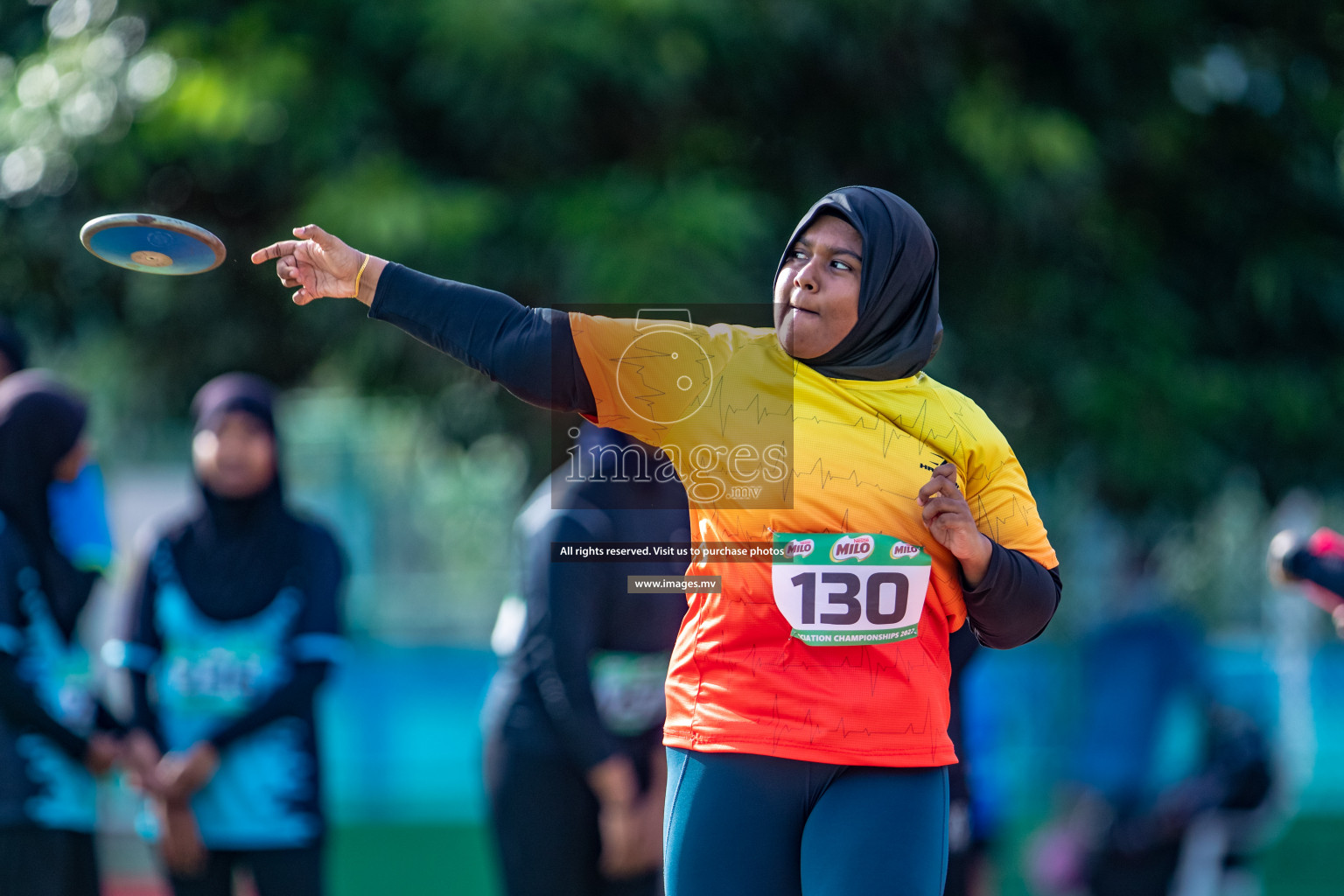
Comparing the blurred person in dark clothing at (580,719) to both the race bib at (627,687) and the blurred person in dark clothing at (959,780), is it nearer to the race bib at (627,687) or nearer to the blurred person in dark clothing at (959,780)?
the race bib at (627,687)

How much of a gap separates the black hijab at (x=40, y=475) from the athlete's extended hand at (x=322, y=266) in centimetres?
180

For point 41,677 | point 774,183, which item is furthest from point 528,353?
point 774,183

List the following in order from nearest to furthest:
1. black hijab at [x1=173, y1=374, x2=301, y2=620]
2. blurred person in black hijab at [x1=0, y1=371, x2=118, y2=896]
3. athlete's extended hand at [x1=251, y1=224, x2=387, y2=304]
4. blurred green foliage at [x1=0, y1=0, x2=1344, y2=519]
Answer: athlete's extended hand at [x1=251, y1=224, x2=387, y2=304] → blurred person in black hijab at [x1=0, y1=371, x2=118, y2=896] → black hijab at [x1=173, y1=374, x2=301, y2=620] → blurred green foliage at [x1=0, y1=0, x2=1344, y2=519]

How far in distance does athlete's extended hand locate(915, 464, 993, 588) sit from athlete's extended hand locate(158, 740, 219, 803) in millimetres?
2423

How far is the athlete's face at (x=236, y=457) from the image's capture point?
397 centimetres

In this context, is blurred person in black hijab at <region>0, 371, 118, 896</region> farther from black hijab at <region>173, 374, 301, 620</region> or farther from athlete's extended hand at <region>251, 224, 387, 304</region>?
athlete's extended hand at <region>251, 224, 387, 304</region>

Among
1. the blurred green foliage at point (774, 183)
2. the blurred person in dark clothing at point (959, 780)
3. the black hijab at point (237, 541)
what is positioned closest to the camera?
the blurred person in dark clothing at point (959, 780)

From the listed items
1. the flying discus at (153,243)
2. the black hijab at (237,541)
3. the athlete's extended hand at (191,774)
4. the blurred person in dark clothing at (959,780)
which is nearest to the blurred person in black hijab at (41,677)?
the athlete's extended hand at (191,774)

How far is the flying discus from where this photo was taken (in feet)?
7.01

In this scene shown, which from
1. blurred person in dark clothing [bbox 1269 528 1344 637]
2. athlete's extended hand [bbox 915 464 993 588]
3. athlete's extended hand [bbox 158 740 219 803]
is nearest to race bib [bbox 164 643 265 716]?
athlete's extended hand [bbox 158 740 219 803]

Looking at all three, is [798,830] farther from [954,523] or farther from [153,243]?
[153,243]

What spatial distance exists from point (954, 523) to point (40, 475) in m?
2.66

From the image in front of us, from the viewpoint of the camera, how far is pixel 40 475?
12.0 feet

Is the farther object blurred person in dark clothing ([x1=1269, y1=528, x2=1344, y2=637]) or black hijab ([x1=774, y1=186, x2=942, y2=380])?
blurred person in dark clothing ([x1=1269, y1=528, x2=1344, y2=637])
